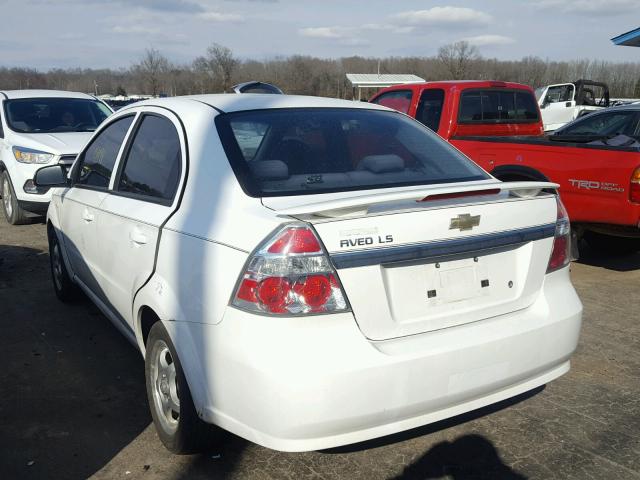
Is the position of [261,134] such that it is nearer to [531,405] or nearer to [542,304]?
[542,304]

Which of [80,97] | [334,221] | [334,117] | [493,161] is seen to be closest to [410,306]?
[334,221]

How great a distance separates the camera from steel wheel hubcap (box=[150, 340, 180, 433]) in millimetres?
2916

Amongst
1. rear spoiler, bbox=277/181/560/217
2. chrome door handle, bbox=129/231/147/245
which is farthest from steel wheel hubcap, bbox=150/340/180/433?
rear spoiler, bbox=277/181/560/217

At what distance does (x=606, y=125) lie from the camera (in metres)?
7.51

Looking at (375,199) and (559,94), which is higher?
(375,199)

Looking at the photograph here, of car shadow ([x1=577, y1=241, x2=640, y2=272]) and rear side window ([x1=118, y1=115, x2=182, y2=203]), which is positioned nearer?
rear side window ([x1=118, y1=115, x2=182, y2=203])

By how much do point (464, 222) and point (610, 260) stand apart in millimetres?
4980

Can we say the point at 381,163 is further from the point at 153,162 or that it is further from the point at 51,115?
the point at 51,115

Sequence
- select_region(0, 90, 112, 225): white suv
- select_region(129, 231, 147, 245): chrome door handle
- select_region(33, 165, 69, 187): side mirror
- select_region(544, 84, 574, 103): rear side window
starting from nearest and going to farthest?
select_region(129, 231, 147, 245): chrome door handle < select_region(33, 165, 69, 187): side mirror < select_region(0, 90, 112, 225): white suv < select_region(544, 84, 574, 103): rear side window

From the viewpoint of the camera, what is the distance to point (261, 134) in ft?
10.3

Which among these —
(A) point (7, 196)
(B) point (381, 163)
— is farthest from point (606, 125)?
(A) point (7, 196)


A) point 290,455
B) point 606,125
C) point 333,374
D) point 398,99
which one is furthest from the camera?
point 398,99

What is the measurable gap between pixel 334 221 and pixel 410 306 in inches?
18.7

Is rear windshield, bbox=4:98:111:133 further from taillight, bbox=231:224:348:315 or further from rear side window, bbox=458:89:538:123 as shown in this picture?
taillight, bbox=231:224:348:315
